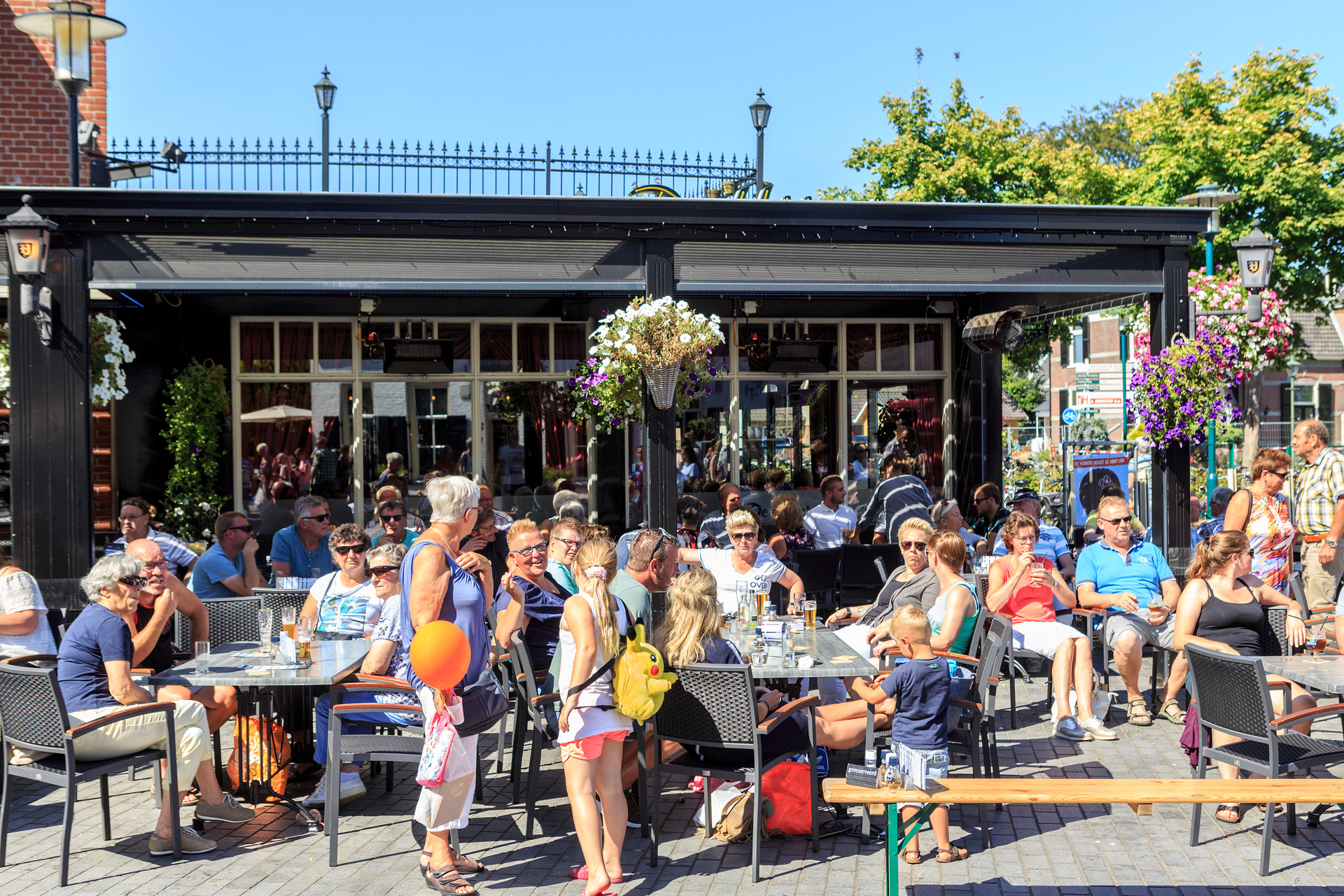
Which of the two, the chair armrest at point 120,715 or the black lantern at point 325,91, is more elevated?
the black lantern at point 325,91

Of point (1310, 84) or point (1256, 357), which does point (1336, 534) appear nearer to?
point (1256, 357)

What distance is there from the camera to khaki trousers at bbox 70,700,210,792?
449 centimetres

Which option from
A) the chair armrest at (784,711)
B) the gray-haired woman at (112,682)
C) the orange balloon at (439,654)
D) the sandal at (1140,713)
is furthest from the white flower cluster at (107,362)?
the sandal at (1140,713)

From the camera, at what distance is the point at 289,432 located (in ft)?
36.7

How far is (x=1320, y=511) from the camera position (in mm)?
7523

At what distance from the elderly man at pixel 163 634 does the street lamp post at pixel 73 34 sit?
173 inches

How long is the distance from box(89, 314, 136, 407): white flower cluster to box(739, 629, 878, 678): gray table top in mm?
5910

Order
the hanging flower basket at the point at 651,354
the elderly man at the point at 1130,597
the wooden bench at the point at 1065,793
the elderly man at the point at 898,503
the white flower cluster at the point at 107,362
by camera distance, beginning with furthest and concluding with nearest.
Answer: the elderly man at the point at 898,503 → the white flower cluster at the point at 107,362 → the hanging flower basket at the point at 651,354 → the elderly man at the point at 1130,597 → the wooden bench at the point at 1065,793

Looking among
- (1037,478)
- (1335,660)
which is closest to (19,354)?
(1335,660)

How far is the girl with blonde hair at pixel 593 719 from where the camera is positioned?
13.5 feet

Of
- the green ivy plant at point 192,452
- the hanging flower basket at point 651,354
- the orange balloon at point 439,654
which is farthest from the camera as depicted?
the green ivy plant at point 192,452

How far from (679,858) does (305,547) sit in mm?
3752

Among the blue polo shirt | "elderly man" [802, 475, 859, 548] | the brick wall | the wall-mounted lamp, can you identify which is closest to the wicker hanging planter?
"elderly man" [802, 475, 859, 548]

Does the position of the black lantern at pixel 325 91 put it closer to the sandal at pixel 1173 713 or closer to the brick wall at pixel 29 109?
the brick wall at pixel 29 109
